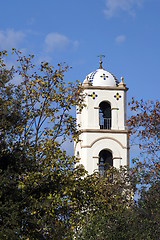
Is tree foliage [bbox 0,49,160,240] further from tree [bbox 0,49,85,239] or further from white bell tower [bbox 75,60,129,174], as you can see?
white bell tower [bbox 75,60,129,174]

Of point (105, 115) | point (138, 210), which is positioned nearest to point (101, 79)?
point (105, 115)

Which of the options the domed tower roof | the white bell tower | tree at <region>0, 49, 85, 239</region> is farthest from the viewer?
the domed tower roof

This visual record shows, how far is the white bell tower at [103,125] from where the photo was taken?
3966 centimetres

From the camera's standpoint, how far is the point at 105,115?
41312 millimetres

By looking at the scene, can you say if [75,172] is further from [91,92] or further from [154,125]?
[91,92]

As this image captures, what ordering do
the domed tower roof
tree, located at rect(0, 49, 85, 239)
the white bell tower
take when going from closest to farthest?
1. tree, located at rect(0, 49, 85, 239)
2. the white bell tower
3. the domed tower roof

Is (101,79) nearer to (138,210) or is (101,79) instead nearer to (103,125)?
(103,125)

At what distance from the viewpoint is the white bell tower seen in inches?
1561

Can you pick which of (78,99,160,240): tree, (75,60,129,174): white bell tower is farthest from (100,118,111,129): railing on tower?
(78,99,160,240): tree

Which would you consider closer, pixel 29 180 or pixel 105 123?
pixel 29 180

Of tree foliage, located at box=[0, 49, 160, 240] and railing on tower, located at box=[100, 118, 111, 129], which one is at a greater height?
railing on tower, located at box=[100, 118, 111, 129]

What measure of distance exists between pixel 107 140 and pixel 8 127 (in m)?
23.9

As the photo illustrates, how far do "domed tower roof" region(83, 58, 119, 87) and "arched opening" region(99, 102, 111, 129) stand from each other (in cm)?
118

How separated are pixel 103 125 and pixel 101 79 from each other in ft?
8.48
